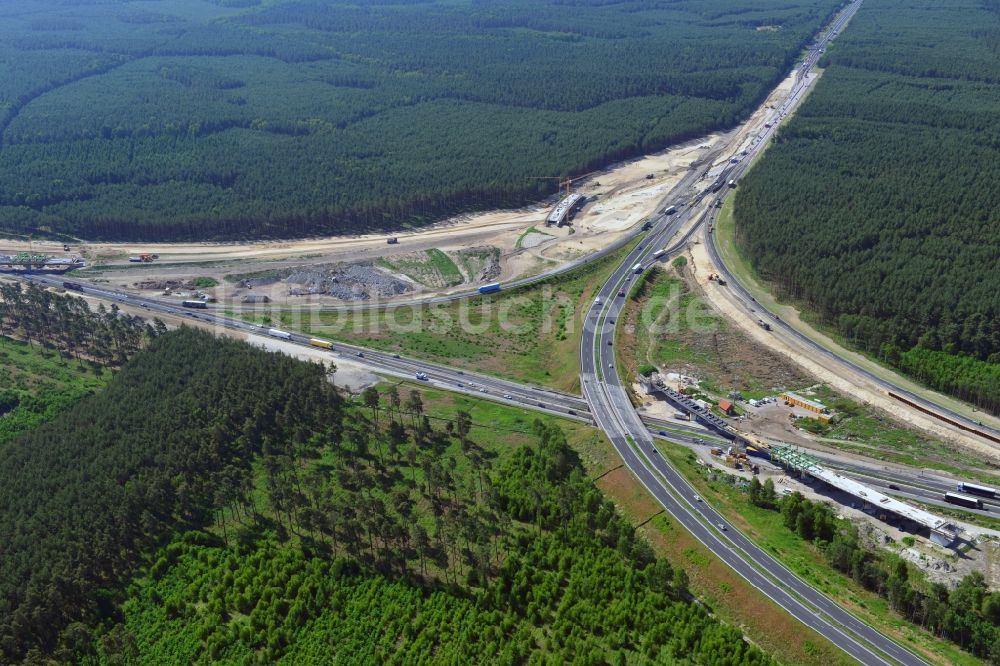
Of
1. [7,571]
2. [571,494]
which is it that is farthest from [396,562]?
[7,571]

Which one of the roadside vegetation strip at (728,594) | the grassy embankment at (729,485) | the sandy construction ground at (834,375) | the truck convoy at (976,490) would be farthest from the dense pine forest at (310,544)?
the sandy construction ground at (834,375)

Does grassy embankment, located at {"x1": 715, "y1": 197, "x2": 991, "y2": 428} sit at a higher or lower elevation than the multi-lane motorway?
higher

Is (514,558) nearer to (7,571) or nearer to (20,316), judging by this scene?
(7,571)

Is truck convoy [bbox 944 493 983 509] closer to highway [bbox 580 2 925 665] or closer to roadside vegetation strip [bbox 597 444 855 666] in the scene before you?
highway [bbox 580 2 925 665]

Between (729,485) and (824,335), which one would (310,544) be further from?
(824,335)

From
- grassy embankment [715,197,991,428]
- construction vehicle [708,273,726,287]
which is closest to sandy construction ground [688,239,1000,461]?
construction vehicle [708,273,726,287]

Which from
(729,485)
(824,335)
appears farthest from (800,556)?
(824,335)
